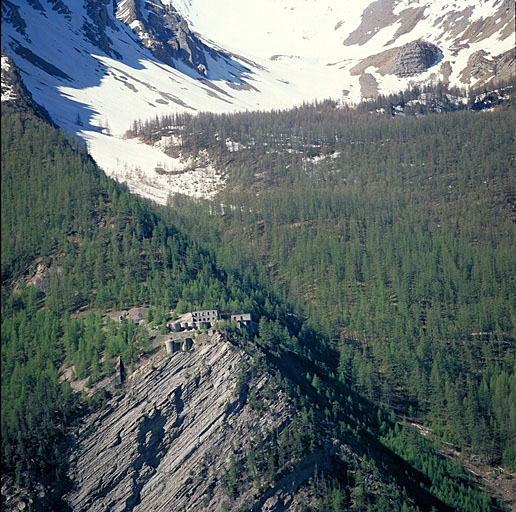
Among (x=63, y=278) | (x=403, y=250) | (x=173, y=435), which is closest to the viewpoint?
(x=173, y=435)

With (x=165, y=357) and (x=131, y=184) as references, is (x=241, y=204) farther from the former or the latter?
(x=165, y=357)

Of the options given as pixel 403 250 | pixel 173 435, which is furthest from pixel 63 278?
pixel 403 250

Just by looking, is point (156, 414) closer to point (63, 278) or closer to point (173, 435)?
point (173, 435)

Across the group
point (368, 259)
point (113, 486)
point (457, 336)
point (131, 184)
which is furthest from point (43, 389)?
point (131, 184)

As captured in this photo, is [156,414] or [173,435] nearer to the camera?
[173,435]

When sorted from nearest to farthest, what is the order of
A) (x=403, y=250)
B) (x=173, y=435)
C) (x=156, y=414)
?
1. (x=173, y=435)
2. (x=156, y=414)
3. (x=403, y=250)

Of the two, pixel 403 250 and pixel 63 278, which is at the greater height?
pixel 63 278
